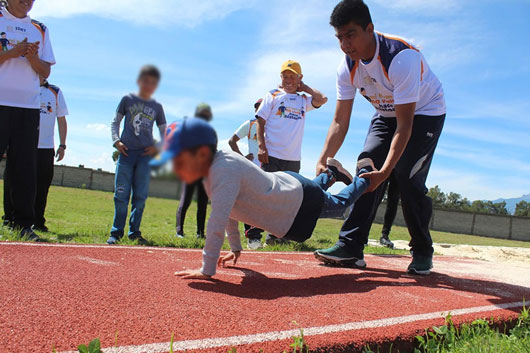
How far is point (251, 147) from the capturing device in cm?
679

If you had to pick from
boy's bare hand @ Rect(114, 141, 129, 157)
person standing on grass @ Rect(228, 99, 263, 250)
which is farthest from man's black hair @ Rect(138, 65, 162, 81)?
person standing on grass @ Rect(228, 99, 263, 250)

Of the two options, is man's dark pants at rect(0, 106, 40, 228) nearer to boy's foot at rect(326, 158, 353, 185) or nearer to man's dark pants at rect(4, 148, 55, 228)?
man's dark pants at rect(4, 148, 55, 228)

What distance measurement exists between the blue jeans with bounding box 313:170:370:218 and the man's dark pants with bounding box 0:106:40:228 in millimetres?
3125

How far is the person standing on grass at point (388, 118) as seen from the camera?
11.6 ft

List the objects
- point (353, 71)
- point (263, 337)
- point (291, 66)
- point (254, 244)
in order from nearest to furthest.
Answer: point (263, 337) → point (353, 71) → point (254, 244) → point (291, 66)

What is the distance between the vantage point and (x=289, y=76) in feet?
20.9

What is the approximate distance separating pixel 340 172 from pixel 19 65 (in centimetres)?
330

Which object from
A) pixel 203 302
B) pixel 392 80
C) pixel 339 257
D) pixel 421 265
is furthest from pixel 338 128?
pixel 203 302

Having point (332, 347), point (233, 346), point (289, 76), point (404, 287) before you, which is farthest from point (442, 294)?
point (289, 76)

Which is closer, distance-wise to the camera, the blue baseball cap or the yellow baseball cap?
the blue baseball cap

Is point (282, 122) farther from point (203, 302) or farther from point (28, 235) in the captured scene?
point (203, 302)

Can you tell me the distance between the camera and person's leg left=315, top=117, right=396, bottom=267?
4207 mm

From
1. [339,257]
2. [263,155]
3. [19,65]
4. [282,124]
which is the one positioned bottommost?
[339,257]

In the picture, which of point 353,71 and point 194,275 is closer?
point 194,275
